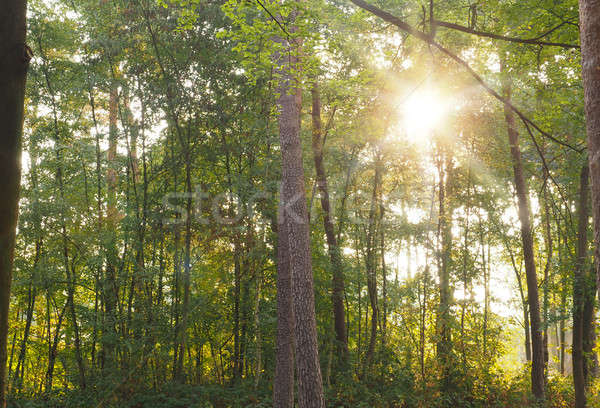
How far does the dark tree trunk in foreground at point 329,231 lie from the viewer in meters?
9.46

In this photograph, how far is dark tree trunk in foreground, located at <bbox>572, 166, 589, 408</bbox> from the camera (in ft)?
19.5

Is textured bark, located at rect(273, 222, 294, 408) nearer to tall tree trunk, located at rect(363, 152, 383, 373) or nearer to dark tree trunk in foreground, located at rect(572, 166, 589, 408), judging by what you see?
tall tree trunk, located at rect(363, 152, 383, 373)

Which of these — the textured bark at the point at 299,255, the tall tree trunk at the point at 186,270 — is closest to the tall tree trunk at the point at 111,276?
the tall tree trunk at the point at 186,270

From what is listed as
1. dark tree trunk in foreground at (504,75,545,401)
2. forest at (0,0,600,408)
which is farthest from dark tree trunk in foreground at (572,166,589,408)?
dark tree trunk in foreground at (504,75,545,401)

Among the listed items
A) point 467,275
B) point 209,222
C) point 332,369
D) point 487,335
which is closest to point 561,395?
point 487,335

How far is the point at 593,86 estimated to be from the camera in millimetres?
2346

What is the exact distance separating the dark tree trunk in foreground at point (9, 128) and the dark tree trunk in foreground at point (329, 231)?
26.6ft

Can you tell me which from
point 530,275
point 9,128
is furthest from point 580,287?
point 9,128

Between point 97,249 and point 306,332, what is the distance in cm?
463

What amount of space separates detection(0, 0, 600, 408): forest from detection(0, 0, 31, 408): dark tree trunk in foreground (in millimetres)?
4511

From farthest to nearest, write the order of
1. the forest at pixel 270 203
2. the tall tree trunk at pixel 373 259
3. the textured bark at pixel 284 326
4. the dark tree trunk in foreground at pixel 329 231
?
1. the tall tree trunk at pixel 373 259
2. the dark tree trunk in foreground at pixel 329 231
3. the textured bark at pixel 284 326
4. the forest at pixel 270 203

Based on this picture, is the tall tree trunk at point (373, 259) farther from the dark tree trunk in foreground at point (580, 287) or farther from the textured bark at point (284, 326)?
the dark tree trunk in foreground at point (580, 287)

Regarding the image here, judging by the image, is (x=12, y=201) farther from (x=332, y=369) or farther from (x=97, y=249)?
(x=332, y=369)

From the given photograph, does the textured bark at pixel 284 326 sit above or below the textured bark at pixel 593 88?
below
